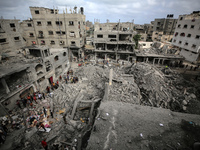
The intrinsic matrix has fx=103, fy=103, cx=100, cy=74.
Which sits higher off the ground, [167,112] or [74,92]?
[167,112]

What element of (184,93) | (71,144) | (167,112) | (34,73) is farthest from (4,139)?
(184,93)

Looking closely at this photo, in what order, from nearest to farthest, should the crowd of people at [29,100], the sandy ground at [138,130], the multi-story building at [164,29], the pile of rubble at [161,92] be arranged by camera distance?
1. the sandy ground at [138,130]
2. the crowd of people at [29,100]
3. the pile of rubble at [161,92]
4. the multi-story building at [164,29]

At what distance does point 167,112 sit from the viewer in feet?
34.1

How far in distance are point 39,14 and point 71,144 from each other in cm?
3436

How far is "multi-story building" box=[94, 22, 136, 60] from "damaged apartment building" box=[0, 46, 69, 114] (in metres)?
14.7

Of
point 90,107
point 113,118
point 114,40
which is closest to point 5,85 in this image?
point 90,107

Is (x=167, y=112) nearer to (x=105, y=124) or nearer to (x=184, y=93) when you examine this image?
(x=105, y=124)

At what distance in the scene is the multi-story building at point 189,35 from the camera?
2942 cm

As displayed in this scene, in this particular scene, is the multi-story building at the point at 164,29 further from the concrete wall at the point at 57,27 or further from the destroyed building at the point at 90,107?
the concrete wall at the point at 57,27

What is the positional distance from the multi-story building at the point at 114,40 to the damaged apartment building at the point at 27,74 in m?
14.7

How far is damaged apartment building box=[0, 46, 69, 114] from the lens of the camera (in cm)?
1368

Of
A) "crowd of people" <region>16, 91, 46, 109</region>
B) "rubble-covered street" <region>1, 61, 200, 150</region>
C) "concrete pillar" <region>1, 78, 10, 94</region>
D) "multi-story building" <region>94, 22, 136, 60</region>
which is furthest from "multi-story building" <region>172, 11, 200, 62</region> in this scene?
"concrete pillar" <region>1, 78, 10, 94</region>

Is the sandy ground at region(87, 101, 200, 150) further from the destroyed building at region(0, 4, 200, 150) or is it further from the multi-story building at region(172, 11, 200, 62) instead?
the multi-story building at region(172, 11, 200, 62)

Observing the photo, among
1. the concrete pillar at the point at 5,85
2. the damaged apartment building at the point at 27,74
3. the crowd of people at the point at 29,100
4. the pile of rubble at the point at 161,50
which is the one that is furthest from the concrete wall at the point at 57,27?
the pile of rubble at the point at 161,50
